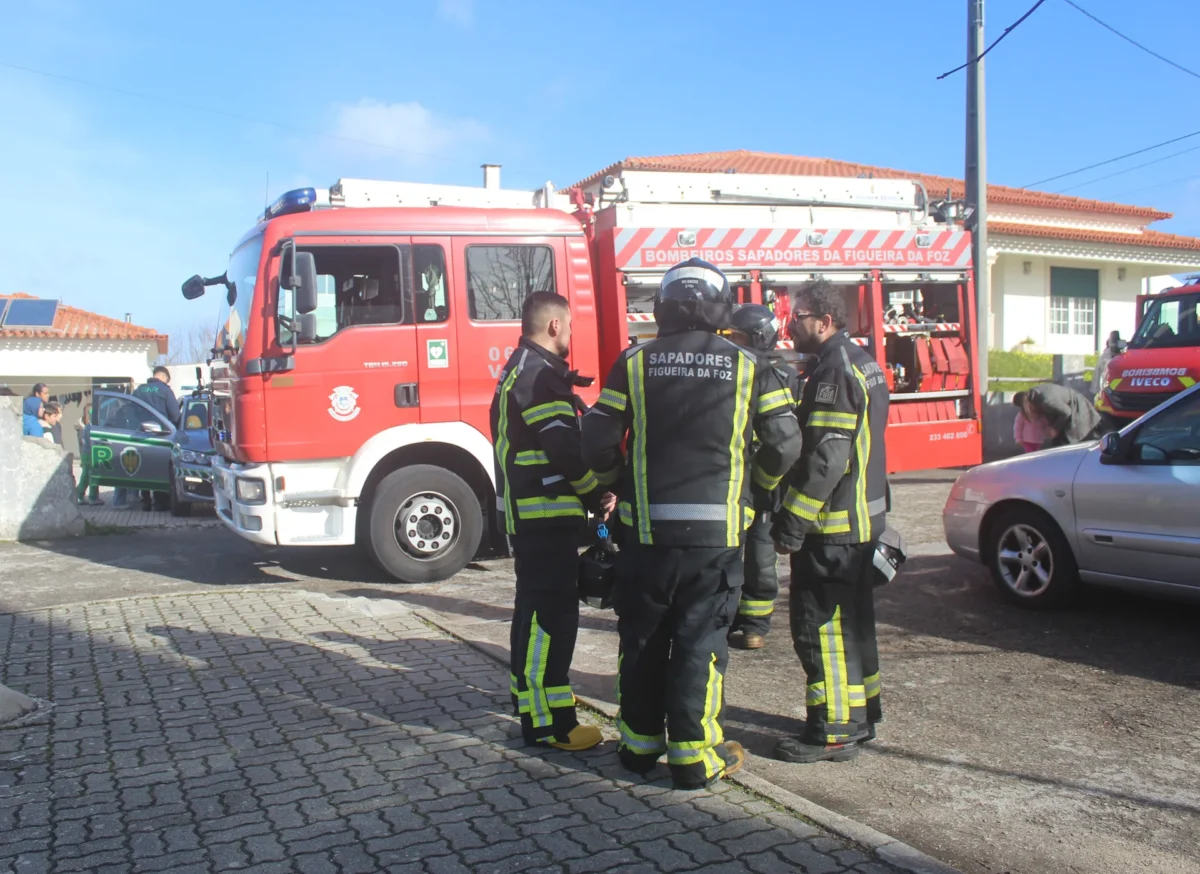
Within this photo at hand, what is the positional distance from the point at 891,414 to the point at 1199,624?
10.9 ft

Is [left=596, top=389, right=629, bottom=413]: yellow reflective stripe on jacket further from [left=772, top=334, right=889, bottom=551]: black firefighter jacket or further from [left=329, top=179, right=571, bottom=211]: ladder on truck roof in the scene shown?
[left=329, top=179, right=571, bottom=211]: ladder on truck roof

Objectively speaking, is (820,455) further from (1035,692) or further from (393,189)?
(393,189)

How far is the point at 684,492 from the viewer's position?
3730 millimetres

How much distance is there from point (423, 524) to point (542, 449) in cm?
396

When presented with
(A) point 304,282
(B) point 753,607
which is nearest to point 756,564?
(B) point 753,607

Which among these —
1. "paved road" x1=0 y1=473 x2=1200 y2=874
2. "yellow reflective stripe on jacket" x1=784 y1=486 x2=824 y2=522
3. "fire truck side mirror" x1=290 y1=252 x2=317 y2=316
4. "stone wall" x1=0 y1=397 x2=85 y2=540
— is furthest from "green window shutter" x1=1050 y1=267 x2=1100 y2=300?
"yellow reflective stripe on jacket" x1=784 y1=486 x2=824 y2=522

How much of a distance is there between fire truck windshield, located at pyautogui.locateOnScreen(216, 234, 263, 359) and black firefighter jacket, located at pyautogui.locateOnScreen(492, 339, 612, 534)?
13.3 ft

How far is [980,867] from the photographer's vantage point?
3.29 m

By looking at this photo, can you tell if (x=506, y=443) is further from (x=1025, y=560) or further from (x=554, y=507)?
(x=1025, y=560)

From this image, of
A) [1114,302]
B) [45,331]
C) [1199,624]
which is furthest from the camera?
[1114,302]

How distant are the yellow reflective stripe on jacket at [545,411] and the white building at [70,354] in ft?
78.6

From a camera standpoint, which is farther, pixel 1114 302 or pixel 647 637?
pixel 1114 302

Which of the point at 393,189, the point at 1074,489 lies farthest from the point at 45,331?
the point at 1074,489

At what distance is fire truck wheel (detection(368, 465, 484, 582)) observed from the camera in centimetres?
779
